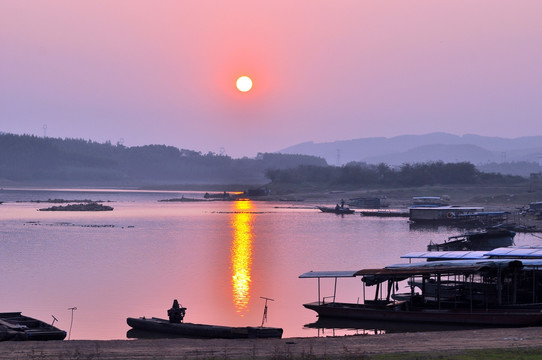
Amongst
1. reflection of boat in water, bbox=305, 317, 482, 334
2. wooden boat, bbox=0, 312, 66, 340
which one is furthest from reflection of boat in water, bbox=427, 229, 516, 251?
wooden boat, bbox=0, 312, 66, 340

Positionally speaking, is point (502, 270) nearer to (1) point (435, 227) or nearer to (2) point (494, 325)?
(2) point (494, 325)

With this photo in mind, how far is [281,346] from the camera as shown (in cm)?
2369

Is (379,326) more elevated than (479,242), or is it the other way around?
(479,242)

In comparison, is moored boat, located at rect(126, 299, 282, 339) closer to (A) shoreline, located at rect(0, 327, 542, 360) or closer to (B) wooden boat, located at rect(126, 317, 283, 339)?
(B) wooden boat, located at rect(126, 317, 283, 339)

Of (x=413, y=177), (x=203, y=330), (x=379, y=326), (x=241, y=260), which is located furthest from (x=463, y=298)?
(x=413, y=177)

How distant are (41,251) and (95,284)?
57.6 feet

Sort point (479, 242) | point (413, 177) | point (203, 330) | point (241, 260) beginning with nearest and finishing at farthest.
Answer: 1. point (203, 330)
2. point (479, 242)
3. point (241, 260)
4. point (413, 177)

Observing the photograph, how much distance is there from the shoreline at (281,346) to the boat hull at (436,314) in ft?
5.96

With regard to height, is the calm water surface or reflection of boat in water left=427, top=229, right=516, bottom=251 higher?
reflection of boat in water left=427, top=229, right=516, bottom=251

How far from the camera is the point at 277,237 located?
71.4m

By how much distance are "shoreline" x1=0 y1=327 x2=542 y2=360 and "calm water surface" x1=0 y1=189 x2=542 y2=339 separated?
441 cm

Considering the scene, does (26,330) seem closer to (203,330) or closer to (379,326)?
(203,330)

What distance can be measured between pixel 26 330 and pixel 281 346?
7926 millimetres

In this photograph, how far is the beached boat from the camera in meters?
29.2
